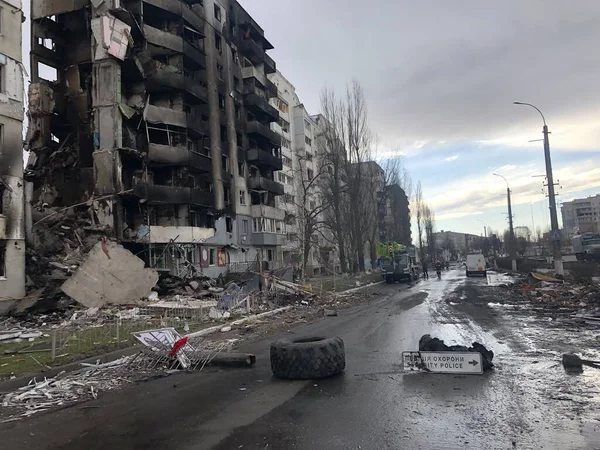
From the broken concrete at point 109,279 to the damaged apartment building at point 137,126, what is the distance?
9959 millimetres

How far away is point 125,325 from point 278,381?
9.21 meters

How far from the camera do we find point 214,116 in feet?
153

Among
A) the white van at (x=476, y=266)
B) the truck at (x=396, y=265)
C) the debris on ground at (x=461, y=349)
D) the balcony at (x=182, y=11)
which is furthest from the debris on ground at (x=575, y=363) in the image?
the white van at (x=476, y=266)

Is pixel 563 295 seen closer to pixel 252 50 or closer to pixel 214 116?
pixel 214 116

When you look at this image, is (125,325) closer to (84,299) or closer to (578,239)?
(84,299)

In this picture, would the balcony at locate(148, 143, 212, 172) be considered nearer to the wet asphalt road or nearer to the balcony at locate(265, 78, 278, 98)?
the balcony at locate(265, 78, 278, 98)

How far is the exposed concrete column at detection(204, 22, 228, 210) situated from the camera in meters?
45.8

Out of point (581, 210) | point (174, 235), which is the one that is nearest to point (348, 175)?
point (174, 235)

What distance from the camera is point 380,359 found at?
9117 millimetres

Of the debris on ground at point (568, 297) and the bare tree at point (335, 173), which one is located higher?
the bare tree at point (335, 173)

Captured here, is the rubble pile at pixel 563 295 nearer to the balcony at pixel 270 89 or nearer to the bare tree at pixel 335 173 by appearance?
the bare tree at pixel 335 173

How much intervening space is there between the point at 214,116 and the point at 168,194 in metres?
13.0

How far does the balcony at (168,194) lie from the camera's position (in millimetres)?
35094

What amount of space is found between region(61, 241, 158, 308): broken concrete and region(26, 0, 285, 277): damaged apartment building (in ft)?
32.7
